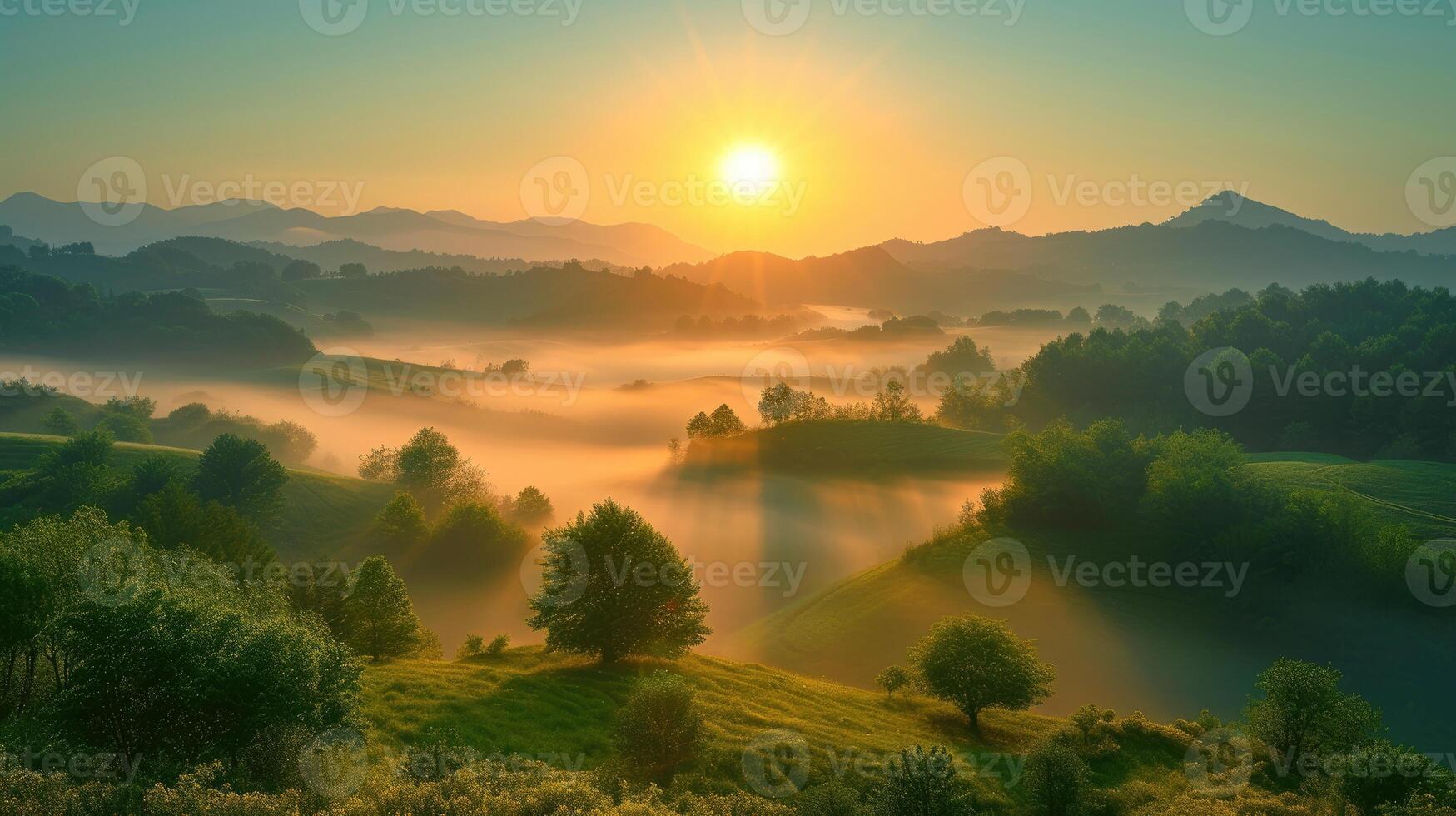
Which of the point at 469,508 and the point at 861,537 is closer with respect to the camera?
the point at 469,508

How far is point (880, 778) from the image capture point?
23.6 m

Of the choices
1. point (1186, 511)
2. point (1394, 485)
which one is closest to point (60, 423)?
point (1186, 511)

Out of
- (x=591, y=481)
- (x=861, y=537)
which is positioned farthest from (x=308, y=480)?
(x=861, y=537)

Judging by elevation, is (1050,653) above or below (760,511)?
below

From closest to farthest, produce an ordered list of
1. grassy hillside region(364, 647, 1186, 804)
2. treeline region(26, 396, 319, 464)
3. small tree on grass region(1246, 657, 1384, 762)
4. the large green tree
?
grassy hillside region(364, 647, 1186, 804) → small tree on grass region(1246, 657, 1384, 762) → the large green tree → treeline region(26, 396, 319, 464)

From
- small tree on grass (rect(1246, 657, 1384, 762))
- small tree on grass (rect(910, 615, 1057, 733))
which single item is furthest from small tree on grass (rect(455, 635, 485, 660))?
small tree on grass (rect(1246, 657, 1384, 762))

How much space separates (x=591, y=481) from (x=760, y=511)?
125 ft

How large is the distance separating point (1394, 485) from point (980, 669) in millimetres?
62166

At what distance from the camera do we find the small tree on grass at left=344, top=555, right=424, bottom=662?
36.5 m

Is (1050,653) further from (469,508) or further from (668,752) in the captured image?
(469,508)

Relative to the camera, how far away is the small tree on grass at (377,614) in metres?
36.5

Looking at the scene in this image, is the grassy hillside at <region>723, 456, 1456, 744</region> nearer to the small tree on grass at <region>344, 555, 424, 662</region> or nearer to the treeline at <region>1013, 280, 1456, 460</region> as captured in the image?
the small tree on grass at <region>344, 555, 424, 662</region>

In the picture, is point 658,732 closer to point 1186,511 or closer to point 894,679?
point 894,679

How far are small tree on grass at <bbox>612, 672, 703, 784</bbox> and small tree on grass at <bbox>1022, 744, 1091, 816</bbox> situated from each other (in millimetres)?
11284
